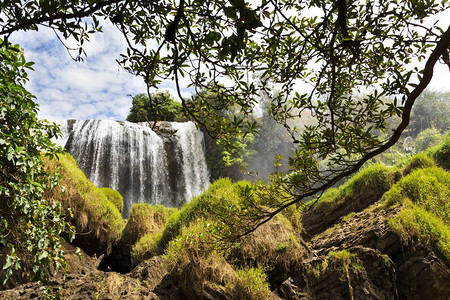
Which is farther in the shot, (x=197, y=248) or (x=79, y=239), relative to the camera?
(x=79, y=239)

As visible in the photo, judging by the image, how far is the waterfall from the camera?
1711 cm

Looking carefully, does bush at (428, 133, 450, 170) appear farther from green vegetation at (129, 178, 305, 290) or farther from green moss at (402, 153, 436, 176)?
green vegetation at (129, 178, 305, 290)

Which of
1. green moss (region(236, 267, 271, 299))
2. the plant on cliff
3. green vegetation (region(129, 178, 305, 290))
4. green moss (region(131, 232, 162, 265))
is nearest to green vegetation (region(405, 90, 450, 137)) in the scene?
green vegetation (region(129, 178, 305, 290))

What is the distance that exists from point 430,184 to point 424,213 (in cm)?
129

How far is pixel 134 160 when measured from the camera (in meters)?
18.1

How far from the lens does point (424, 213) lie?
15.8 feet

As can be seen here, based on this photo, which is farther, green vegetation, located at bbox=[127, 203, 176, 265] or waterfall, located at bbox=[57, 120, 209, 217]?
waterfall, located at bbox=[57, 120, 209, 217]

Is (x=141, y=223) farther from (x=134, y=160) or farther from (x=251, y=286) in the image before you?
(x=134, y=160)

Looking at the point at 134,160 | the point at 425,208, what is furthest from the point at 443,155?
the point at 134,160

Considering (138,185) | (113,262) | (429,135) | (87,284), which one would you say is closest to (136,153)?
(138,185)

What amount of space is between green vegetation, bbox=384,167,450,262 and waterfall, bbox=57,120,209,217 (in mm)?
14764

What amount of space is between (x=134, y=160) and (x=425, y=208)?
1653 centimetres

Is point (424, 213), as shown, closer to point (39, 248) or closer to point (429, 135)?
point (39, 248)

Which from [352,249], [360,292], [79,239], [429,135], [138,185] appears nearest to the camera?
[360,292]
